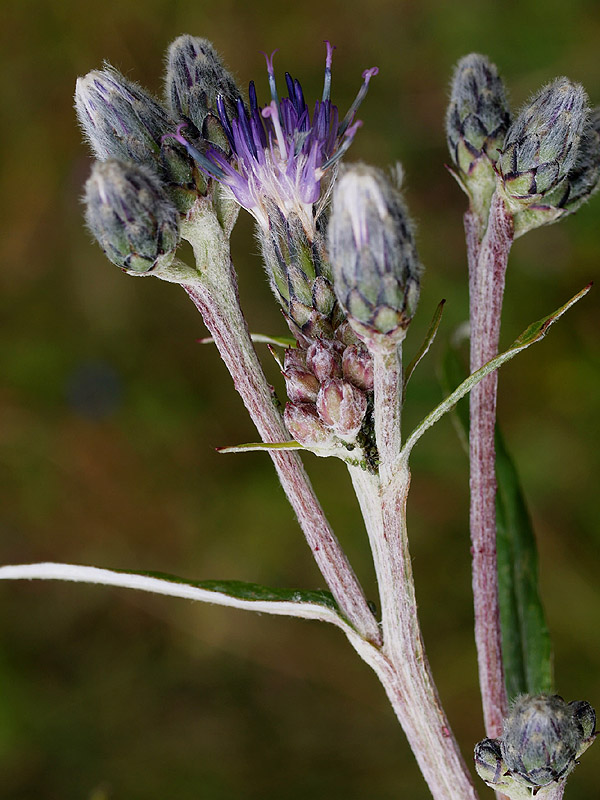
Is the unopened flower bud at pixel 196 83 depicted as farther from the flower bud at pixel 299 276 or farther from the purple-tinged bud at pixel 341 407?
the purple-tinged bud at pixel 341 407

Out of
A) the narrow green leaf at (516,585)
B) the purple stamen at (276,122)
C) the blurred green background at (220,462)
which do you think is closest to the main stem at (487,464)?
the narrow green leaf at (516,585)

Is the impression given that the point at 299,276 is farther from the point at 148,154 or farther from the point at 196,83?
the point at 196,83

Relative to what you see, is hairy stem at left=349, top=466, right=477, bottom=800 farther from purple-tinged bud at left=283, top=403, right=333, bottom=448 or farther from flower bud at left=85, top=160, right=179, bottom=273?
flower bud at left=85, top=160, right=179, bottom=273

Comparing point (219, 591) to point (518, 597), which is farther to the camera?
point (518, 597)

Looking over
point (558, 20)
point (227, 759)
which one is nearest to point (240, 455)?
point (227, 759)

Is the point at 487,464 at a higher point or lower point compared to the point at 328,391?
lower

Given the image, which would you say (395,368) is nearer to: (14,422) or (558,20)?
(14,422)

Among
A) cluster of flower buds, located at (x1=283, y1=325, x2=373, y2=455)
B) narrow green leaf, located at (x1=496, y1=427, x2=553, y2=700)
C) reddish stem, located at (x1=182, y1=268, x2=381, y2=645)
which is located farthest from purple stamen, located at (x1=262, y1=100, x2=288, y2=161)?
narrow green leaf, located at (x1=496, y1=427, x2=553, y2=700)

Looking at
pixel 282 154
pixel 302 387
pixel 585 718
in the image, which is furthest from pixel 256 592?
pixel 282 154
